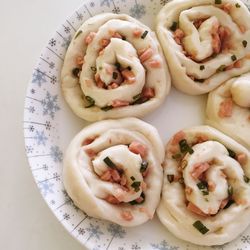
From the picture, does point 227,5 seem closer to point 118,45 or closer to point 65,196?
point 118,45

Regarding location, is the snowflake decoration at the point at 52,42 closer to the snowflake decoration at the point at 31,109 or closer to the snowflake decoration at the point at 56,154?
the snowflake decoration at the point at 31,109

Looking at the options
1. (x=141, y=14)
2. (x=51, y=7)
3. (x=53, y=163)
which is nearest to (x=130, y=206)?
(x=53, y=163)

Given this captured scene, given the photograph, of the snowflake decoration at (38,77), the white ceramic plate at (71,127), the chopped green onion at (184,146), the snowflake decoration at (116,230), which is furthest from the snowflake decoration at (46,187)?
the chopped green onion at (184,146)

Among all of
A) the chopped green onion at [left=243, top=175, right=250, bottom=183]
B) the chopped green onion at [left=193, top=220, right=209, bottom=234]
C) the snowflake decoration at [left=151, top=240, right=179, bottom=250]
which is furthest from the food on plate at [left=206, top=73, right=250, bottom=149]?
the snowflake decoration at [left=151, top=240, right=179, bottom=250]

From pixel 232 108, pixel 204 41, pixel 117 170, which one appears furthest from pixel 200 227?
pixel 204 41

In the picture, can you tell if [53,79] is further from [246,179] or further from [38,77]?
[246,179]
